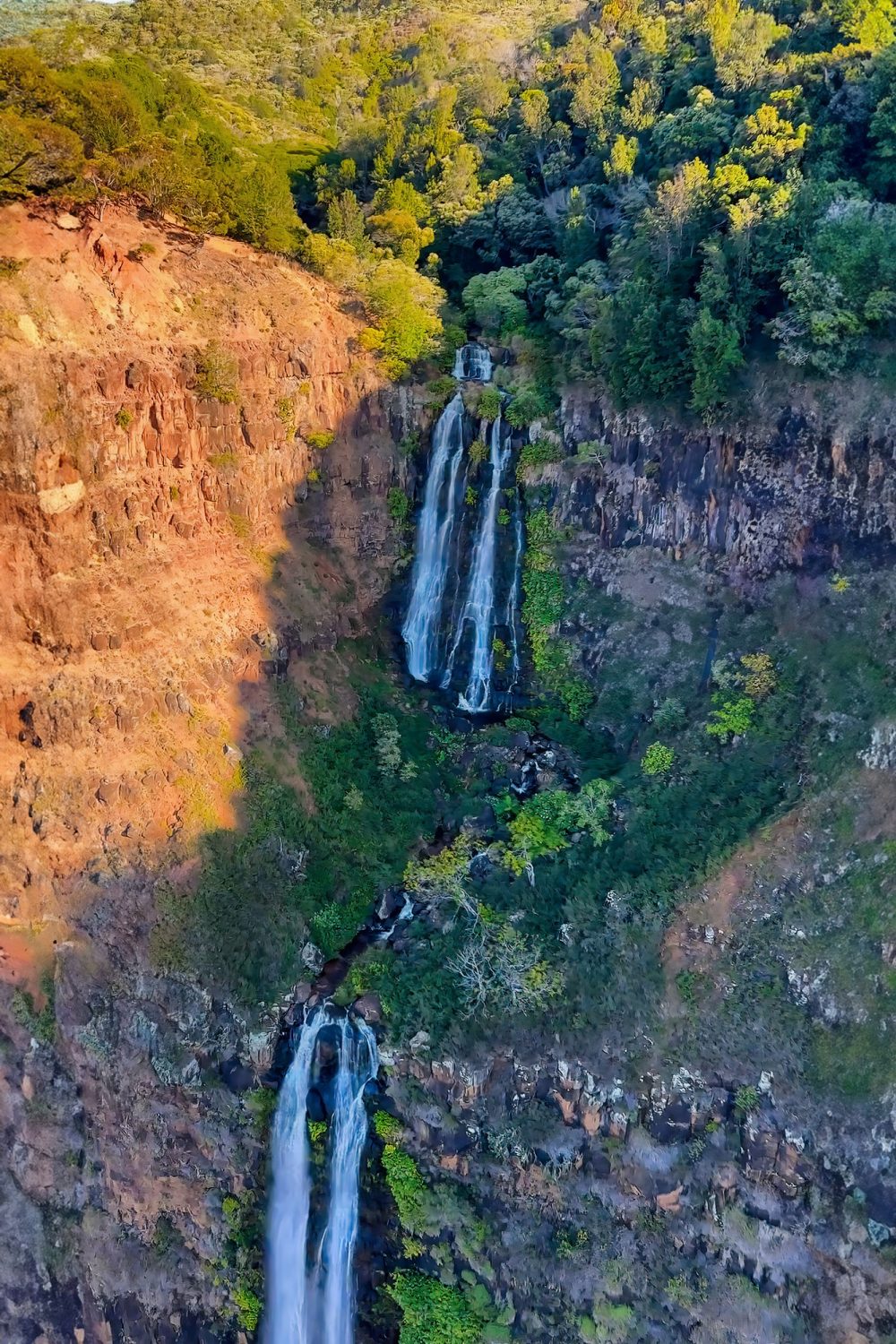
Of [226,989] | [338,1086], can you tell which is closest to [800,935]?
[338,1086]

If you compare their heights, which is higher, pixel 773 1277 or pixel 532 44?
pixel 532 44

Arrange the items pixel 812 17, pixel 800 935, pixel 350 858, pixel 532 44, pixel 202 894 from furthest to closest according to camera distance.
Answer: pixel 532 44, pixel 812 17, pixel 350 858, pixel 202 894, pixel 800 935

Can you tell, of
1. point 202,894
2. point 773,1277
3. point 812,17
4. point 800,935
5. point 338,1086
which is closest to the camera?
point 773,1277

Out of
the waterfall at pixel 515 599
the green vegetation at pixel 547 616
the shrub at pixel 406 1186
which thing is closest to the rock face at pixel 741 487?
the green vegetation at pixel 547 616

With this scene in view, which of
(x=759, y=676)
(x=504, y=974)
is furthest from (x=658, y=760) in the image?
(x=504, y=974)

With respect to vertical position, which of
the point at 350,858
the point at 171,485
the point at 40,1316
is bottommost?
the point at 40,1316

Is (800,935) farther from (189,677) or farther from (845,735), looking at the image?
(189,677)

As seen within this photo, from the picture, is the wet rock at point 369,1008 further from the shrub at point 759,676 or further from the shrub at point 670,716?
the shrub at point 759,676
